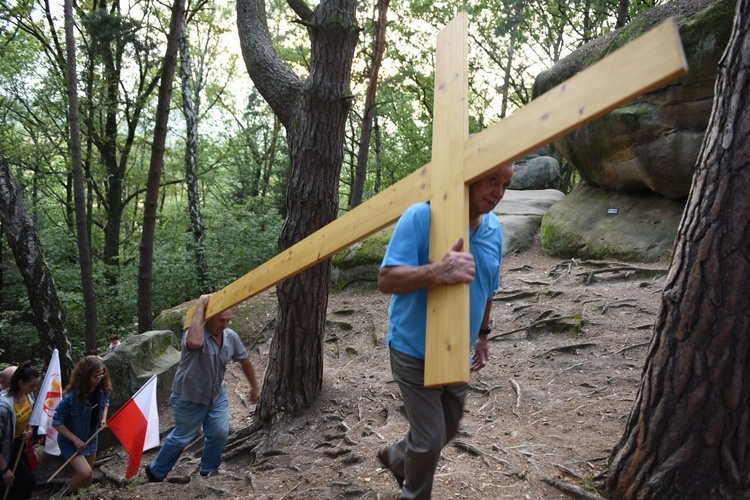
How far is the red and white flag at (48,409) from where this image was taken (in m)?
6.18

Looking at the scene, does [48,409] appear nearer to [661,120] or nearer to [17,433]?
[17,433]

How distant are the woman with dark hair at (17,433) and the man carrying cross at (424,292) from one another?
15.3 feet

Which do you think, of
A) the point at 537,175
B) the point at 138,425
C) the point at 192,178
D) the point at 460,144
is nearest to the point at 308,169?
the point at 138,425

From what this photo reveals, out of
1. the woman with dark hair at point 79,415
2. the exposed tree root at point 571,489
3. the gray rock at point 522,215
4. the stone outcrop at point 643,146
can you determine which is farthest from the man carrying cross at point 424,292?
Answer: the gray rock at point 522,215

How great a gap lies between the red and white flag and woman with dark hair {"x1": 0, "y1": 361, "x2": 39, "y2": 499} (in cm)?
11

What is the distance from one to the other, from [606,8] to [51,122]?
19.7 meters

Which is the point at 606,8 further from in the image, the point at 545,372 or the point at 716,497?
the point at 716,497

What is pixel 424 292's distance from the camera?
2809mm

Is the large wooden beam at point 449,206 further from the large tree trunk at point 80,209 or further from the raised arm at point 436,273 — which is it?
the large tree trunk at point 80,209

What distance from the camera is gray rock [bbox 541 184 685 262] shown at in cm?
1090

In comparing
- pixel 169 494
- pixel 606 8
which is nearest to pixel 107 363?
pixel 169 494

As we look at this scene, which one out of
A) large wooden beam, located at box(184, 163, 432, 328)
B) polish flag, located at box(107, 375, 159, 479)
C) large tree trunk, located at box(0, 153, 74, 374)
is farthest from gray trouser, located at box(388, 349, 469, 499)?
large tree trunk, located at box(0, 153, 74, 374)

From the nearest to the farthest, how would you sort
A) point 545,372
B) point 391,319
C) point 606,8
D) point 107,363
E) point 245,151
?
point 391,319
point 545,372
point 107,363
point 606,8
point 245,151

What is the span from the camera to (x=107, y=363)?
28.2 feet
